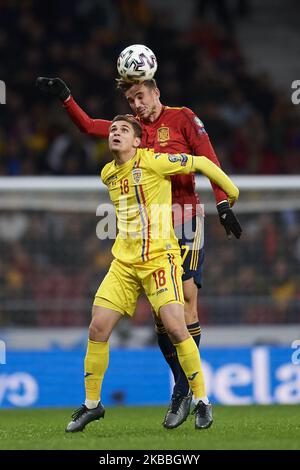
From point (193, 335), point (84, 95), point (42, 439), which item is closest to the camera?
point (42, 439)

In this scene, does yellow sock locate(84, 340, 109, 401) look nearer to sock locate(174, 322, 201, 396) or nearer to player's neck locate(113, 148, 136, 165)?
sock locate(174, 322, 201, 396)

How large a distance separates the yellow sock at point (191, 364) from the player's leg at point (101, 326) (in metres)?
0.41

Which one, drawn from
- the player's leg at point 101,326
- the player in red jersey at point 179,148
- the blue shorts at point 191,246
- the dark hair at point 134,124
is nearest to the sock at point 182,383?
the player in red jersey at point 179,148

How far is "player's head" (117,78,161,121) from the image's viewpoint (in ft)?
23.5

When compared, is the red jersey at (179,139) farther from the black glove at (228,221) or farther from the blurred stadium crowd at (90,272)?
the blurred stadium crowd at (90,272)

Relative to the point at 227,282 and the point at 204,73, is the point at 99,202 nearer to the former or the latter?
the point at 227,282

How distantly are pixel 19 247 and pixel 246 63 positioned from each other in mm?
6582

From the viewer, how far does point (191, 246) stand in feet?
23.8

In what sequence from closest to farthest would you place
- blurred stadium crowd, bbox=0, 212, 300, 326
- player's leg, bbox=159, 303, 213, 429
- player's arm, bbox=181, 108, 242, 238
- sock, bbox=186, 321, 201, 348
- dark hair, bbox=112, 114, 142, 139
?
player's leg, bbox=159, 303, 213, 429
dark hair, bbox=112, 114, 142, 139
player's arm, bbox=181, 108, 242, 238
sock, bbox=186, 321, 201, 348
blurred stadium crowd, bbox=0, 212, 300, 326

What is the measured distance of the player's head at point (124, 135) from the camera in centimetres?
675

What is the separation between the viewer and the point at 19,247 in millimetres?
12125

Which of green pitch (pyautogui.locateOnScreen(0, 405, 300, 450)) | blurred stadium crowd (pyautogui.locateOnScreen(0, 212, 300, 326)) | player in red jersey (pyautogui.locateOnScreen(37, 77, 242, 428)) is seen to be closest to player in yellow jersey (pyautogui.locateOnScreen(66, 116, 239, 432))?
green pitch (pyautogui.locateOnScreen(0, 405, 300, 450))

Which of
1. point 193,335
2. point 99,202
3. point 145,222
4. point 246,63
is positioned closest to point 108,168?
A: point 145,222

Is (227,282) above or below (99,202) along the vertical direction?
below
